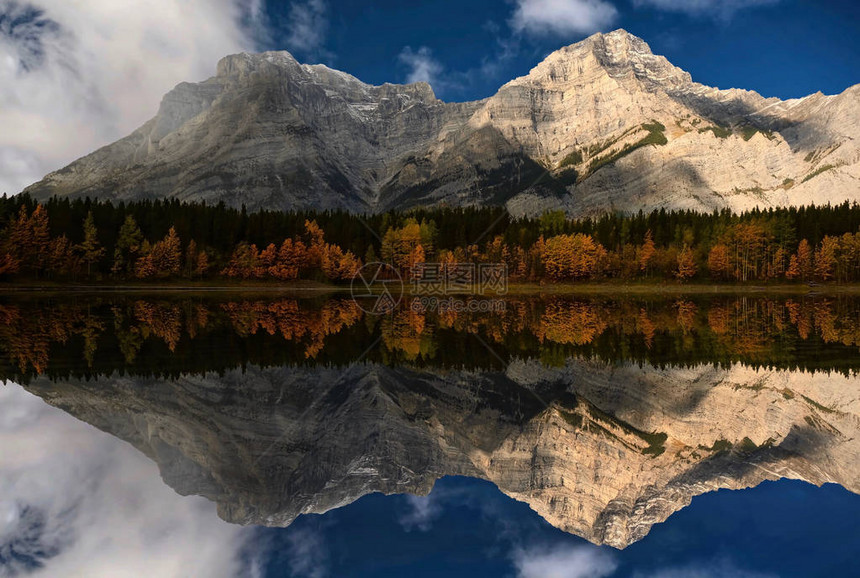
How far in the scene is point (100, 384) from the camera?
22.7 metres

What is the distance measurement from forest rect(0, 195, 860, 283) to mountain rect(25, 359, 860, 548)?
120275 millimetres

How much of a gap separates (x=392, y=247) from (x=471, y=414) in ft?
447

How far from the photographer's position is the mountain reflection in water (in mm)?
14070

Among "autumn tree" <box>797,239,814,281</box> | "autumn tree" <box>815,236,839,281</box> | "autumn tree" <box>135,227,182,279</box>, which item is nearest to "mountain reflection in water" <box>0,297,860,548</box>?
"autumn tree" <box>135,227,182,279</box>

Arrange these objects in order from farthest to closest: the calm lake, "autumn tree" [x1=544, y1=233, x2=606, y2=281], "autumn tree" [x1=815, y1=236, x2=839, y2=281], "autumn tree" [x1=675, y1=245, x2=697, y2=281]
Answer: "autumn tree" [x1=544, y1=233, x2=606, y2=281] → "autumn tree" [x1=675, y1=245, x2=697, y2=281] → "autumn tree" [x1=815, y1=236, x2=839, y2=281] → the calm lake

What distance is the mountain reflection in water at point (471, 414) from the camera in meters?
14.1

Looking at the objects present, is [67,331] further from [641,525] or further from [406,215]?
[406,215]

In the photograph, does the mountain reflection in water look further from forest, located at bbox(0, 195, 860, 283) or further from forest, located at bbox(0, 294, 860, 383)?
forest, located at bbox(0, 195, 860, 283)

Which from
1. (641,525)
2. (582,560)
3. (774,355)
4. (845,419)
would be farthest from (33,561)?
(774,355)

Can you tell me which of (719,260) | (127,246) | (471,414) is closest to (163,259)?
(127,246)

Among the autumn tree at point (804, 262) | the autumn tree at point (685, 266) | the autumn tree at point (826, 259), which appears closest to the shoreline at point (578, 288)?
the autumn tree at point (685, 266)

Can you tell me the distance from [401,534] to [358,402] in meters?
10.2

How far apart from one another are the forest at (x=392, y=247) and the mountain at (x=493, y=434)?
120275mm

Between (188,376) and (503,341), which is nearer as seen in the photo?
(188,376)
